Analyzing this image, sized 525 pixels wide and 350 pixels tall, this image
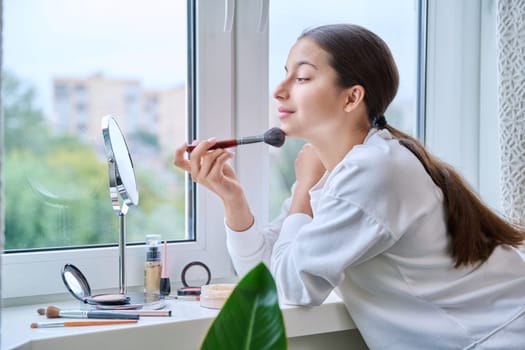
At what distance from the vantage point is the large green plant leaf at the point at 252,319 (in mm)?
725

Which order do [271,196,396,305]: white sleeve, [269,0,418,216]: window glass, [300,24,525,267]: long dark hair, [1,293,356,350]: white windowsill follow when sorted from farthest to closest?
[269,0,418,216]: window glass
[300,24,525,267]: long dark hair
[271,196,396,305]: white sleeve
[1,293,356,350]: white windowsill

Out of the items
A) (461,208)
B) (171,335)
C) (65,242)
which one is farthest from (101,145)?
(461,208)

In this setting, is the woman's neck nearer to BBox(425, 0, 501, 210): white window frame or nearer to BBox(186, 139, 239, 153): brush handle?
BBox(186, 139, 239, 153): brush handle

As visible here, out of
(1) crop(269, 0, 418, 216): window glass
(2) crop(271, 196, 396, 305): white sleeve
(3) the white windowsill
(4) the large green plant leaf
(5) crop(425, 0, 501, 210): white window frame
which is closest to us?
(4) the large green plant leaf

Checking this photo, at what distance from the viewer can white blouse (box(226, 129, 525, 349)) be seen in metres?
1.03

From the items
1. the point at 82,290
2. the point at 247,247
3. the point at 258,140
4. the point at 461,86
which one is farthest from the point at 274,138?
the point at 461,86

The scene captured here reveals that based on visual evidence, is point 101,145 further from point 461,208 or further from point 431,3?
point 431,3

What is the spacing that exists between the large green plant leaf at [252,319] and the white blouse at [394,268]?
1.03 ft

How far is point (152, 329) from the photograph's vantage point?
0.99 meters

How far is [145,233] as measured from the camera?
51.9 inches

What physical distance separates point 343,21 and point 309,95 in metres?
0.43

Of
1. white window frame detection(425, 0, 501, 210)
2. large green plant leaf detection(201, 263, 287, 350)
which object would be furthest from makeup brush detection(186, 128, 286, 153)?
white window frame detection(425, 0, 501, 210)

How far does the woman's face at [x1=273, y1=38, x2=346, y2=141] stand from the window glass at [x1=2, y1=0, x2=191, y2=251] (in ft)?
0.84

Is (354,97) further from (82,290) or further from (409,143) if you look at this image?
(82,290)
